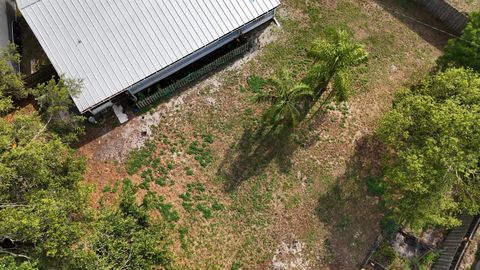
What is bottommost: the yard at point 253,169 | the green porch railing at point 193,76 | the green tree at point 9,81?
the yard at point 253,169

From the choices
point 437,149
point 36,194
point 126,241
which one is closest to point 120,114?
point 36,194

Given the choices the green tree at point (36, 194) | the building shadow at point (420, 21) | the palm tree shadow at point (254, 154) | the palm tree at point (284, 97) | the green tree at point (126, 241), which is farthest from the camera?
the building shadow at point (420, 21)

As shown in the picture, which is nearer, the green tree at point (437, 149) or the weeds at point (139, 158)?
the green tree at point (437, 149)

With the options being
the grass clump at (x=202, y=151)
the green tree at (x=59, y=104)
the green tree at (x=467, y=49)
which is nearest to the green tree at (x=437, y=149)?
the green tree at (x=467, y=49)

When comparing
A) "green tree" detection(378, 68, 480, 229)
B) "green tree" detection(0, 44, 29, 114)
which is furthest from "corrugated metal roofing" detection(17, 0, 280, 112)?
"green tree" detection(378, 68, 480, 229)

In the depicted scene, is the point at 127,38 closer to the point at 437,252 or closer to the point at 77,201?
the point at 77,201

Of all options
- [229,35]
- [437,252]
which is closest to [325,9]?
[229,35]

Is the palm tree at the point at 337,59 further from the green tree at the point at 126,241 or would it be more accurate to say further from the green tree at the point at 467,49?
the green tree at the point at 126,241

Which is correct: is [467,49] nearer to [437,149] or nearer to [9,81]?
[437,149]
